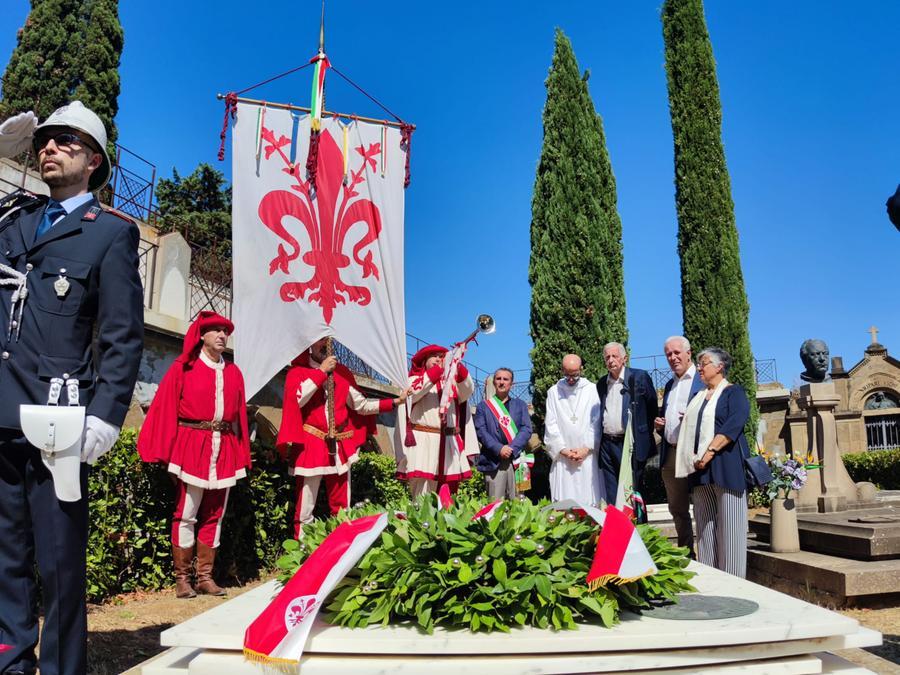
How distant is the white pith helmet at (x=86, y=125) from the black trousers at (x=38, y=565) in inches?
43.1

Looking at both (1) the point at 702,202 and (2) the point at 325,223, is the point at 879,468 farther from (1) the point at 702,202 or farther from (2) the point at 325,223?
(2) the point at 325,223

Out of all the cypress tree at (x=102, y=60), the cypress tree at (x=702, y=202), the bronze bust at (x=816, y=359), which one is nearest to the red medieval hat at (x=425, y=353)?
the bronze bust at (x=816, y=359)

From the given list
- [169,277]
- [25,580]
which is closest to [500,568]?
[25,580]

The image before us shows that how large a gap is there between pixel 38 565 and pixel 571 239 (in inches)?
488

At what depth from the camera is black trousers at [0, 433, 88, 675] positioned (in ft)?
7.87

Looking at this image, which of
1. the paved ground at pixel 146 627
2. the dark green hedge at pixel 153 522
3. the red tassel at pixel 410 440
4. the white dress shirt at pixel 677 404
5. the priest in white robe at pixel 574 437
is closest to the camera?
the paved ground at pixel 146 627

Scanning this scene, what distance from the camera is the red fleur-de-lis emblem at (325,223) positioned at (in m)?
6.36

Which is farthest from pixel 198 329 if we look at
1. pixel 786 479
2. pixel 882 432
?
pixel 882 432

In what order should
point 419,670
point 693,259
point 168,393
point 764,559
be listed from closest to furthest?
point 419,670, point 168,393, point 764,559, point 693,259

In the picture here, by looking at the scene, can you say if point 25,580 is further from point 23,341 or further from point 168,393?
point 168,393

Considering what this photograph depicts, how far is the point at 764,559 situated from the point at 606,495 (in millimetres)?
1368

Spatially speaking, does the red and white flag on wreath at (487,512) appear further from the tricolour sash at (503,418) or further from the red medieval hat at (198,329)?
the tricolour sash at (503,418)

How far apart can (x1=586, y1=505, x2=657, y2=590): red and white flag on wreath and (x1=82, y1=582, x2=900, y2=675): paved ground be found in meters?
1.11

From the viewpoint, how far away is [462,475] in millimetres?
6652
